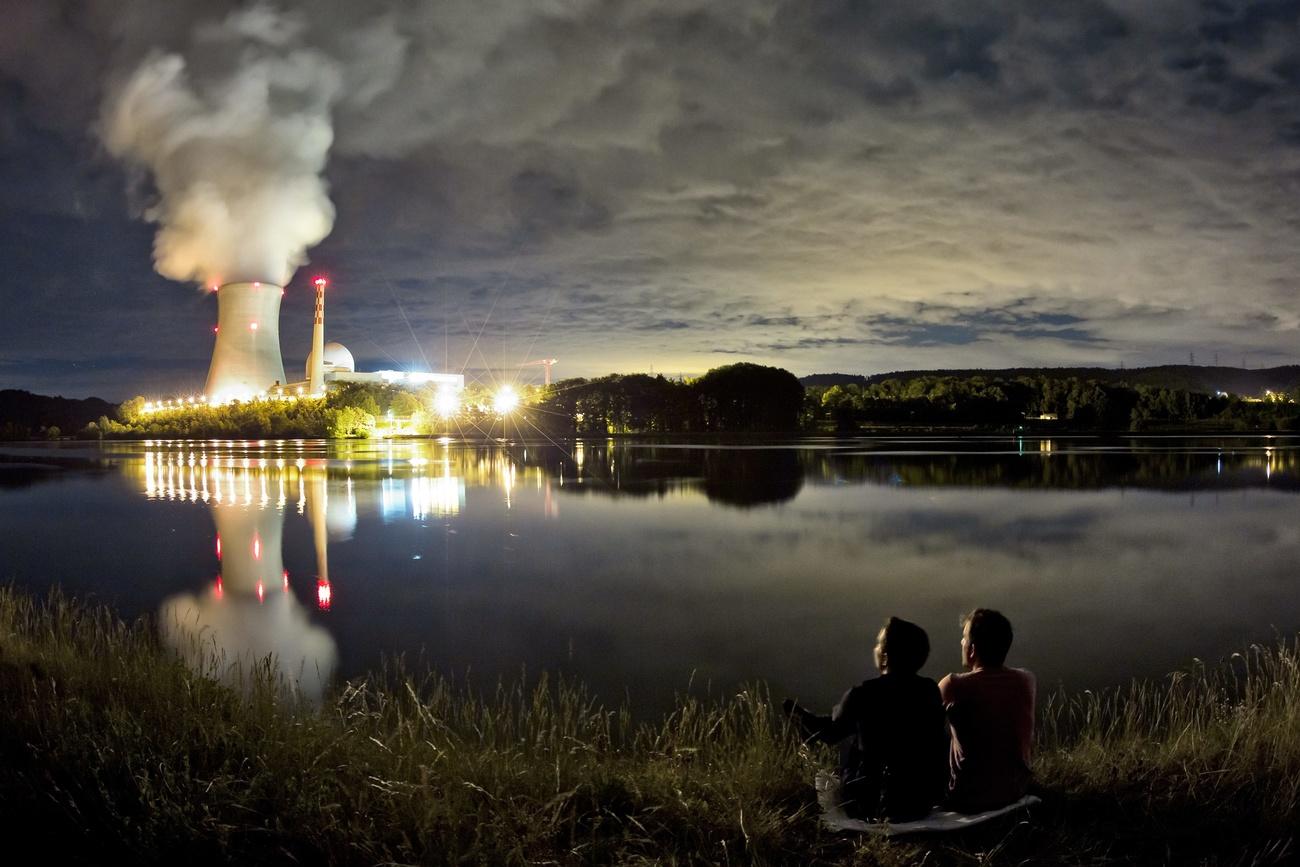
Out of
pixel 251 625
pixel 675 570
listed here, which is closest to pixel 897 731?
pixel 251 625

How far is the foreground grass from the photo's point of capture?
4160 millimetres

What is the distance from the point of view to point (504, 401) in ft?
388

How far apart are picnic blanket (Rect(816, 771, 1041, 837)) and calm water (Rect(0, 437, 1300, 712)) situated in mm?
3608

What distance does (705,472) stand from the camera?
3809cm

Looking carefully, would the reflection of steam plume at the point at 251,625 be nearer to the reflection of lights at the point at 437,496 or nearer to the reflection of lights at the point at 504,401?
the reflection of lights at the point at 437,496

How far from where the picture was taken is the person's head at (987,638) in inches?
162

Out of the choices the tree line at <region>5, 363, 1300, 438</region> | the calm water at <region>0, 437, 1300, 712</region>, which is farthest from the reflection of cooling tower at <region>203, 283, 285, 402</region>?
the calm water at <region>0, 437, 1300, 712</region>

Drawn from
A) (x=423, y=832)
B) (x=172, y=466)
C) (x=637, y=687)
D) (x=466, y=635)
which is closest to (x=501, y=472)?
(x=172, y=466)

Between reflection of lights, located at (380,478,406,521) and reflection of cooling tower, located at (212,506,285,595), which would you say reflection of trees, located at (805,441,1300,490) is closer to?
reflection of lights, located at (380,478,406,521)

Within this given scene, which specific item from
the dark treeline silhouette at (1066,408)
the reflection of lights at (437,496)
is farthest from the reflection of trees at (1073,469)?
the dark treeline silhouette at (1066,408)

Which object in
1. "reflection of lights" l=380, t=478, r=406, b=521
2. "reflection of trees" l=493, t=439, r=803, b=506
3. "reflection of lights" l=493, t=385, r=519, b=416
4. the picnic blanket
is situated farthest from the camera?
"reflection of lights" l=493, t=385, r=519, b=416

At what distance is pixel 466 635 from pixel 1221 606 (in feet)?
35.7

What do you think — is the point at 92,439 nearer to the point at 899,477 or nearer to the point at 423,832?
the point at 899,477

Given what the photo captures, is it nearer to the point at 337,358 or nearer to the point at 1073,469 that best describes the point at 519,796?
the point at 1073,469
